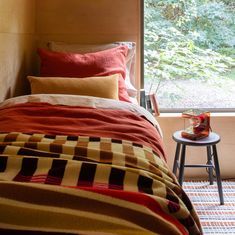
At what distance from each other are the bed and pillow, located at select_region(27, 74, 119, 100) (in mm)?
158

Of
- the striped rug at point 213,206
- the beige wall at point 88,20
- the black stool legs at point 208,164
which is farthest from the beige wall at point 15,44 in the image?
the striped rug at point 213,206

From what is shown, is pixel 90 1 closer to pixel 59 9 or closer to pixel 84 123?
pixel 59 9

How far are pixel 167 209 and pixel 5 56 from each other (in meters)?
1.63

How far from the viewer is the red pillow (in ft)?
7.69

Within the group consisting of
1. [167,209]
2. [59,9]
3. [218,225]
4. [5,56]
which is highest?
[59,9]

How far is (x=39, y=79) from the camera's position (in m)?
2.20

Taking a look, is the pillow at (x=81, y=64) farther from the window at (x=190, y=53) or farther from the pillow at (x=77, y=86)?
the window at (x=190, y=53)

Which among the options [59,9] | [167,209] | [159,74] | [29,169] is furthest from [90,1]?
[167,209]

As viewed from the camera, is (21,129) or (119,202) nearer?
(119,202)

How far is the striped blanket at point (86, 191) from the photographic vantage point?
0.85 meters

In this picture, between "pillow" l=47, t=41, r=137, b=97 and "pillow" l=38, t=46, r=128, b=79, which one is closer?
"pillow" l=38, t=46, r=128, b=79

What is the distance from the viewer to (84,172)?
1.07m

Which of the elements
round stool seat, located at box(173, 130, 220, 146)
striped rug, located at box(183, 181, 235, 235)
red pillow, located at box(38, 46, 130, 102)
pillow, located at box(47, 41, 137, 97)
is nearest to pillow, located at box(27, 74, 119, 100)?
red pillow, located at box(38, 46, 130, 102)

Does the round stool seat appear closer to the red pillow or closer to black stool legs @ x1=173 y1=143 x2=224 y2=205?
black stool legs @ x1=173 y1=143 x2=224 y2=205
